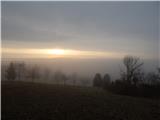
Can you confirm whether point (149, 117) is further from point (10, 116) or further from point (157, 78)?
point (157, 78)

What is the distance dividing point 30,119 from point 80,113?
94 centimetres

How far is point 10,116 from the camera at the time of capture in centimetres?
284

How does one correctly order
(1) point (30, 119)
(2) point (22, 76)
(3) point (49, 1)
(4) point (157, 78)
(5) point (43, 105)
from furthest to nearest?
(2) point (22, 76) < (4) point (157, 78) < (5) point (43, 105) < (3) point (49, 1) < (1) point (30, 119)

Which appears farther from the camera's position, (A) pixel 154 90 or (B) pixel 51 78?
(B) pixel 51 78

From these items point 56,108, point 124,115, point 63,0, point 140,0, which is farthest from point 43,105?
point 140,0

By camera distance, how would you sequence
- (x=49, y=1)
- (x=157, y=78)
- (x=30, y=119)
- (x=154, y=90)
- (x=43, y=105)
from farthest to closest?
(x=157, y=78) → (x=154, y=90) → (x=43, y=105) → (x=49, y=1) → (x=30, y=119)

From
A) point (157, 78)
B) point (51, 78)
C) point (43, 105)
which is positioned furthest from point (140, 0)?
point (51, 78)

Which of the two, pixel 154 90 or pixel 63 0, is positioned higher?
pixel 63 0

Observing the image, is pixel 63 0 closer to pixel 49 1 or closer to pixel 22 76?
pixel 49 1

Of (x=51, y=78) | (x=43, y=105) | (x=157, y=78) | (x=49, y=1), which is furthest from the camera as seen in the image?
(x=51, y=78)

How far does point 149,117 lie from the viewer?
125 inches

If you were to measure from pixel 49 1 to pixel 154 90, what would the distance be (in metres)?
5.93

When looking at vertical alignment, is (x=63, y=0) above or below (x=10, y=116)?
above

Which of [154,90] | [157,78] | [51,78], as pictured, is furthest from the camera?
[51,78]
